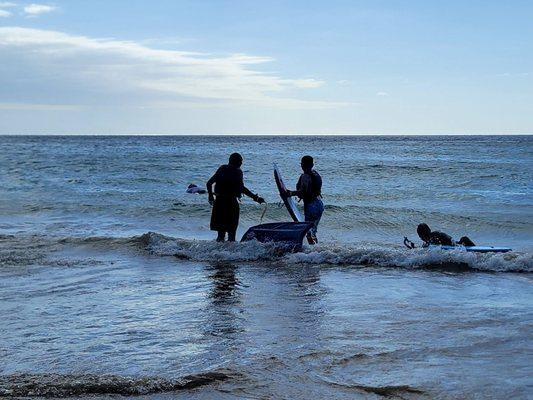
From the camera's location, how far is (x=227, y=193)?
1173 centimetres

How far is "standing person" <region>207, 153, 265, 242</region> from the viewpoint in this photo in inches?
457

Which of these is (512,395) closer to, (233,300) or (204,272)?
(233,300)

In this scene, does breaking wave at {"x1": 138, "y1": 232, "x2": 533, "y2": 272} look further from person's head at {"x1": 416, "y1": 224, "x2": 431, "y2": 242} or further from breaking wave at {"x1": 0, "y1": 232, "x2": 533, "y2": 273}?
person's head at {"x1": 416, "y1": 224, "x2": 431, "y2": 242}

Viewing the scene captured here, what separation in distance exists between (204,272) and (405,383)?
603cm

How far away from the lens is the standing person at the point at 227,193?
Result: 11.6 m

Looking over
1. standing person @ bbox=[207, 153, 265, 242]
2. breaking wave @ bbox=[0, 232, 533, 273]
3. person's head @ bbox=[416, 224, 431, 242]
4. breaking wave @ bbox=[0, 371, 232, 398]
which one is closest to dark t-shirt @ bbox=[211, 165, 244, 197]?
standing person @ bbox=[207, 153, 265, 242]

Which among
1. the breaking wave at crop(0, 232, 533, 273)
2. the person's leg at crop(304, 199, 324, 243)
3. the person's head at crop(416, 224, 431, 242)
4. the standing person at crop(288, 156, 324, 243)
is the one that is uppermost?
the standing person at crop(288, 156, 324, 243)

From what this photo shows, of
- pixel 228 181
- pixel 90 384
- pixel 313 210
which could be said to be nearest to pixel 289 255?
pixel 313 210

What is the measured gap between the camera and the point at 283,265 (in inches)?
451

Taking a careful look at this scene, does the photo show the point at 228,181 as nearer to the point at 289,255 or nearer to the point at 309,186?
the point at 309,186

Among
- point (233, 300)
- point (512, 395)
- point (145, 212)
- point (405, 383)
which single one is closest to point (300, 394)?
point (405, 383)

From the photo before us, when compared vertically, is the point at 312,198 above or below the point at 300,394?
above

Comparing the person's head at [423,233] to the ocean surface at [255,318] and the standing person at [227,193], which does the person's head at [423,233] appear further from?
the standing person at [227,193]

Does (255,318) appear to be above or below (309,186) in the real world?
below
